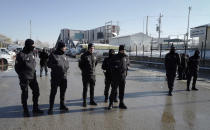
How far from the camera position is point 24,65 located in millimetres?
5043

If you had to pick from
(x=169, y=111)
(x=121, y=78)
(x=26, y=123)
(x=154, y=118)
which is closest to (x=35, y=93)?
(x=26, y=123)

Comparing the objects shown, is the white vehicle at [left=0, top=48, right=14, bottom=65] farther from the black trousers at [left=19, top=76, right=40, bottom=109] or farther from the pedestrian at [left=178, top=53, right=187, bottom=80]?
the black trousers at [left=19, top=76, right=40, bottom=109]

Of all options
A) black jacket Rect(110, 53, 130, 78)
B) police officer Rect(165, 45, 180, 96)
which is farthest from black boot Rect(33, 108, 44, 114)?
police officer Rect(165, 45, 180, 96)

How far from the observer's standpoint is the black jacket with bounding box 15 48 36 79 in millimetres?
4996

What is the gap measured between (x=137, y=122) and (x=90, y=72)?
2017 millimetres

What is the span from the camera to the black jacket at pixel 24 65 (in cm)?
500

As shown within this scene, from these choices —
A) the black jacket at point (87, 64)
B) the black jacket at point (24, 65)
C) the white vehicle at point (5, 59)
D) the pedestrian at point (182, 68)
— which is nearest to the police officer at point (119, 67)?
the black jacket at point (87, 64)

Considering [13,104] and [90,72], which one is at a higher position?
[90,72]

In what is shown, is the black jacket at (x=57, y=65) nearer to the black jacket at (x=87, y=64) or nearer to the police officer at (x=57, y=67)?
the police officer at (x=57, y=67)

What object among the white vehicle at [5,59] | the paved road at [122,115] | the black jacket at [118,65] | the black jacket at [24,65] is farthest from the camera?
the white vehicle at [5,59]

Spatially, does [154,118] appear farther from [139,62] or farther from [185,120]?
[139,62]

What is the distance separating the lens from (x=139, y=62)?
25125mm

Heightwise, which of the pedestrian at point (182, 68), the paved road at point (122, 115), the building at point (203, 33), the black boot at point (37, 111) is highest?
the building at point (203, 33)

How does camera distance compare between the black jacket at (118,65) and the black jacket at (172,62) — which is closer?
the black jacket at (118,65)
